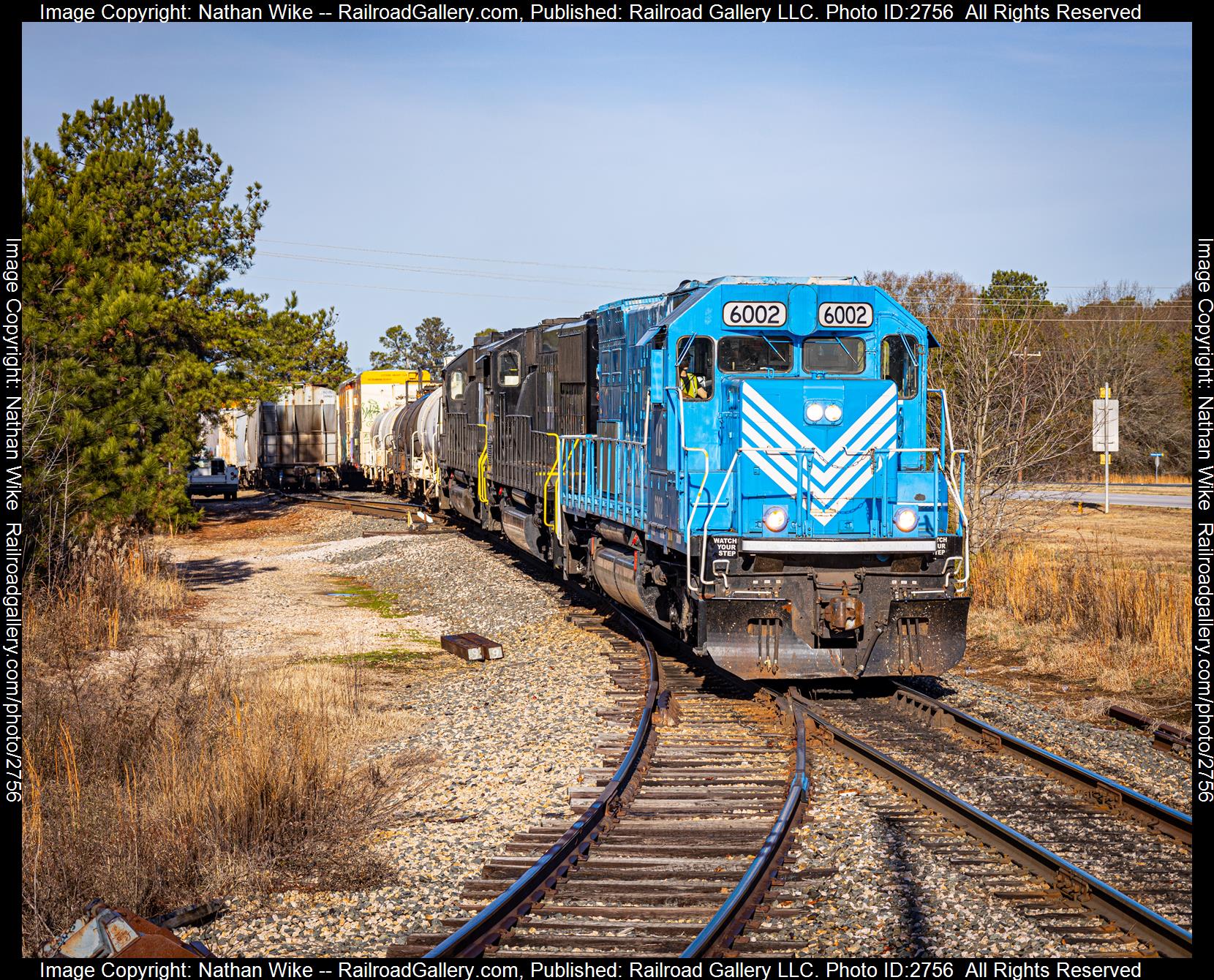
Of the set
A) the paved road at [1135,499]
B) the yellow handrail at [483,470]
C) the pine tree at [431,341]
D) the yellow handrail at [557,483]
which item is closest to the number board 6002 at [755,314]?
the yellow handrail at [557,483]

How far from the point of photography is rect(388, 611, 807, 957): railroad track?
5.43m

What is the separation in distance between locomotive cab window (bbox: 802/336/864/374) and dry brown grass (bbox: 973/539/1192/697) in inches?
171

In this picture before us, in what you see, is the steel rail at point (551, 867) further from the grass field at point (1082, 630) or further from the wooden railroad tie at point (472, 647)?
the grass field at point (1082, 630)

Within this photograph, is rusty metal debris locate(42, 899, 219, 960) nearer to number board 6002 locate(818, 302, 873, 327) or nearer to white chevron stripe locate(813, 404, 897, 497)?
white chevron stripe locate(813, 404, 897, 497)

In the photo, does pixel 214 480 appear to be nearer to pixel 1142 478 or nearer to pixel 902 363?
pixel 902 363

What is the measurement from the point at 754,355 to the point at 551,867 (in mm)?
5916

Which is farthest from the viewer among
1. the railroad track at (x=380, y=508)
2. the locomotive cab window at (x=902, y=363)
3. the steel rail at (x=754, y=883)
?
the railroad track at (x=380, y=508)

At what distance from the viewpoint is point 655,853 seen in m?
6.70

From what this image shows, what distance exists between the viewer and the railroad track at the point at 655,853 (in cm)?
543

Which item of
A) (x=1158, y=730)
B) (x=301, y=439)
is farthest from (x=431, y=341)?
(x=1158, y=730)

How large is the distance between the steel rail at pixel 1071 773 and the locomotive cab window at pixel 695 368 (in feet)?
11.4

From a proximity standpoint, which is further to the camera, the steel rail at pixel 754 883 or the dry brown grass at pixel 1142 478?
the dry brown grass at pixel 1142 478

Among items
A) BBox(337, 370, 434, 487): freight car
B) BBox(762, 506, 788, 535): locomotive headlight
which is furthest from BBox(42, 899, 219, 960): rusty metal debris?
BBox(337, 370, 434, 487): freight car
